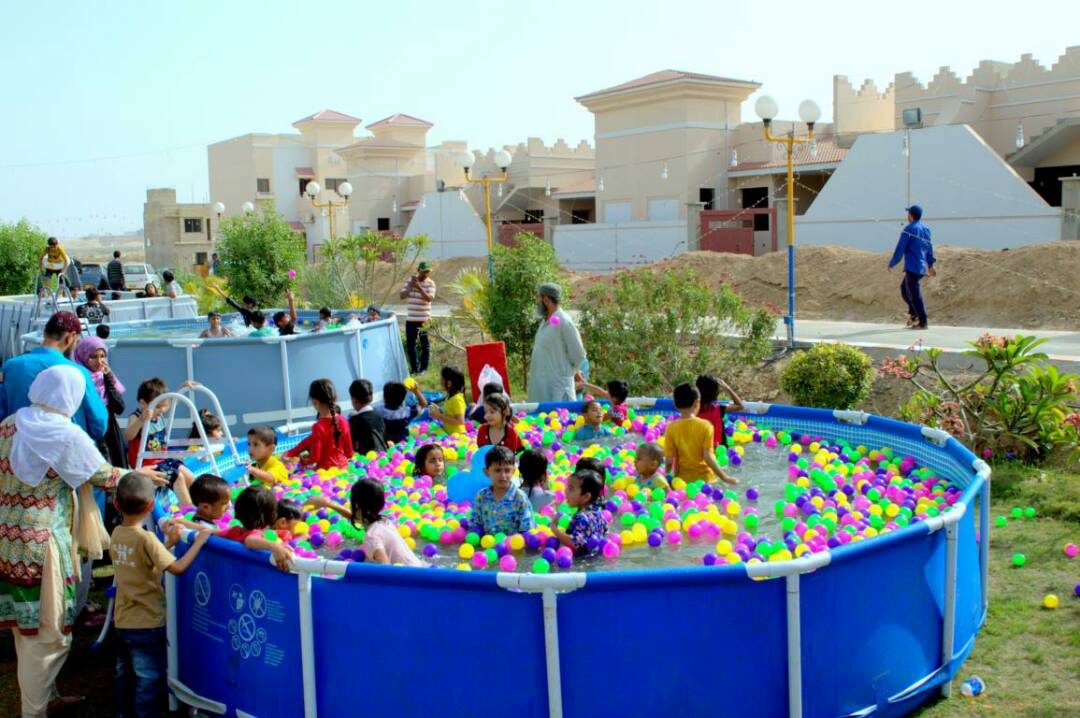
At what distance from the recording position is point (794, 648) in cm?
417

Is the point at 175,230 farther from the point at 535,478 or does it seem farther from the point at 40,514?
the point at 40,514

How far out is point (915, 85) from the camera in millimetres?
34438

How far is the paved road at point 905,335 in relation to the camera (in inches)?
531

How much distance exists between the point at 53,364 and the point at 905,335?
13.4 meters

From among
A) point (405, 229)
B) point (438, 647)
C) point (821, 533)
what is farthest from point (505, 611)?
point (405, 229)

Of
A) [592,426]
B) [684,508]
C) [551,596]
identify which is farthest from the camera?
[592,426]

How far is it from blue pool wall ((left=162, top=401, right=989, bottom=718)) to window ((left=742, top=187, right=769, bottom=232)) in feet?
92.9

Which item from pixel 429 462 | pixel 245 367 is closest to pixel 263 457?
pixel 429 462

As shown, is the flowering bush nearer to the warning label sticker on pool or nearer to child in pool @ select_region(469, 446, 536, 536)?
child in pool @ select_region(469, 446, 536, 536)

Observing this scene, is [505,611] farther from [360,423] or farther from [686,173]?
[686,173]

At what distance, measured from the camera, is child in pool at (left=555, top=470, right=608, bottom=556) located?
6148mm

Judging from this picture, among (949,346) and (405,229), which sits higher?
(405,229)

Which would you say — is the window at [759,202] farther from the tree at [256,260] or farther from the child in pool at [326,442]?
the child in pool at [326,442]

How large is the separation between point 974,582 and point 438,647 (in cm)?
299
